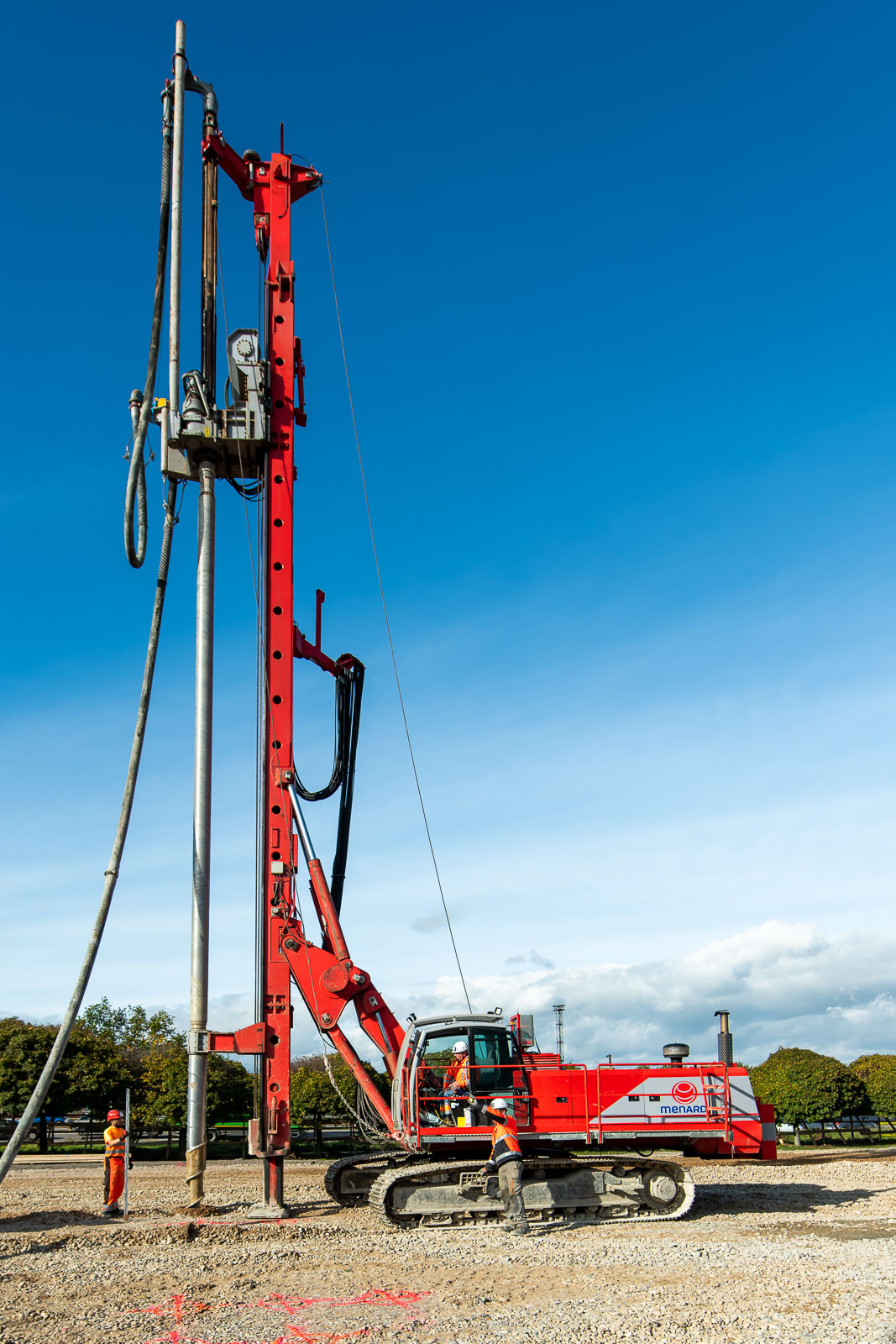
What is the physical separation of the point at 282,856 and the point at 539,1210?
20.6 ft

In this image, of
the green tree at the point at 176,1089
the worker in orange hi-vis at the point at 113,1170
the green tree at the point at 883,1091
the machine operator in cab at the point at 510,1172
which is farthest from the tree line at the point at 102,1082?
the green tree at the point at 883,1091

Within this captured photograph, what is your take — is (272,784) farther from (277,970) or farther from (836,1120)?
(836,1120)

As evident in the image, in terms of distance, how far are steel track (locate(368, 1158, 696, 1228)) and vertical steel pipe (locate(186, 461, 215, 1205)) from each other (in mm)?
2601

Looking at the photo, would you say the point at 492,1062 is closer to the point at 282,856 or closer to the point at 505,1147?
the point at 505,1147

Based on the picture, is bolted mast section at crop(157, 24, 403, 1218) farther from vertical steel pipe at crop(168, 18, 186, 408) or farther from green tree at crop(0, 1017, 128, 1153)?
green tree at crop(0, 1017, 128, 1153)

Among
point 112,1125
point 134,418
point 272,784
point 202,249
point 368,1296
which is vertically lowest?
point 368,1296

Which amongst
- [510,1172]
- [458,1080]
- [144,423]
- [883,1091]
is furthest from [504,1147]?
[883,1091]

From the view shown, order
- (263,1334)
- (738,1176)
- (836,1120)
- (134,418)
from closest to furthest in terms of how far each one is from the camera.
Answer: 1. (263,1334)
2. (134,418)
3. (738,1176)
4. (836,1120)

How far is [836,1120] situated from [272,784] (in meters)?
45.6

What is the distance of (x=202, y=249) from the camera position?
17547 millimetres

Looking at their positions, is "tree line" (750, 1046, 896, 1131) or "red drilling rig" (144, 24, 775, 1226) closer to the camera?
"red drilling rig" (144, 24, 775, 1226)

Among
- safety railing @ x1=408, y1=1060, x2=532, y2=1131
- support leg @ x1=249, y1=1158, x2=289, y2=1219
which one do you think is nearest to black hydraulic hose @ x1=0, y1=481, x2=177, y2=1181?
support leg @ x1=249, y1=1158, x2=289, y2=1219

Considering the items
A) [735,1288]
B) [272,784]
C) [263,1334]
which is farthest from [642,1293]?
[272,784]

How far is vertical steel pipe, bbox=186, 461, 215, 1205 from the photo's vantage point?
15.0 metres
